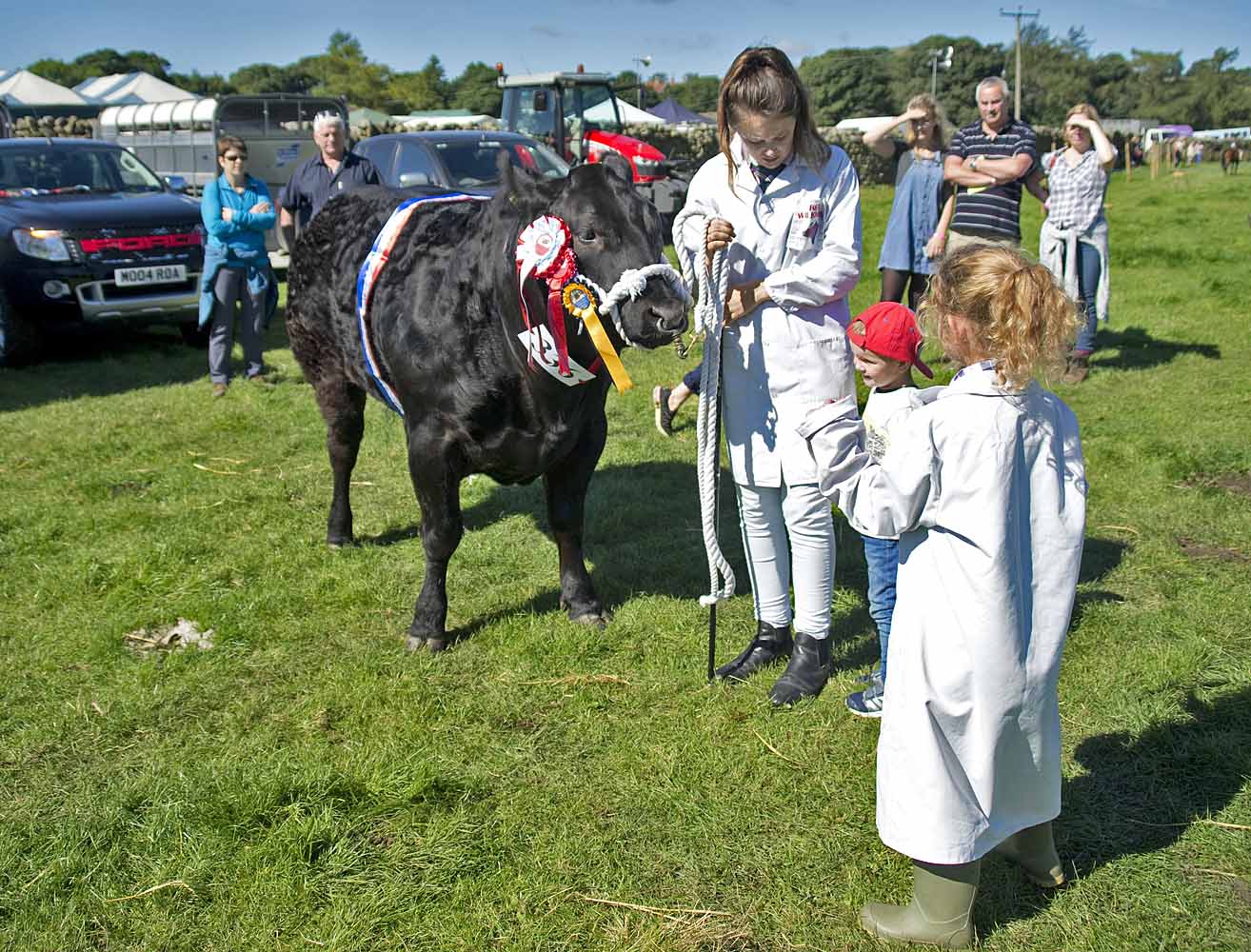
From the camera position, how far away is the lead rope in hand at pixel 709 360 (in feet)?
11.9

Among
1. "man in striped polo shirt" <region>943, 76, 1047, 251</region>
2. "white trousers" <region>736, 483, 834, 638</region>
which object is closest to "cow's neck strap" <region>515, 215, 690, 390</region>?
"white trousers" <region>736, 483, 834, 638</region>

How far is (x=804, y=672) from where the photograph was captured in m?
3.98

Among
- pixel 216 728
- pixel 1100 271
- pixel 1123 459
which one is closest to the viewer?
pixel 216 728

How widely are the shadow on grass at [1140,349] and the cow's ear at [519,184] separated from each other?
7016mm

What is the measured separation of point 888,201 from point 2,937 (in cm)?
2449

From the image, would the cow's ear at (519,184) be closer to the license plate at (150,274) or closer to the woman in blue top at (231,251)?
the woman in blue top at (231,251)

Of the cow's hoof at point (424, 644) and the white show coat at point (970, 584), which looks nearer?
the white show coat at point (970, 584)

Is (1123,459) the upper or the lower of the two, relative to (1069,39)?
lower

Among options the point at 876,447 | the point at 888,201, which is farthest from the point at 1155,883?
the point at 888,201

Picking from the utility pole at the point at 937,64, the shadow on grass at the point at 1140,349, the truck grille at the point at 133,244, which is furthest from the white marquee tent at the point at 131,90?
the utility pole at the point at 937,64

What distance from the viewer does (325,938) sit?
283 centimetres

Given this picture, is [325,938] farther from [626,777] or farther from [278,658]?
[278,658]

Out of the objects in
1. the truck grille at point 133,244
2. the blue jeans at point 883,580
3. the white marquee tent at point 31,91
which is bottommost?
the blue jeans at point 883,580

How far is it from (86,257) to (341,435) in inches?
212
